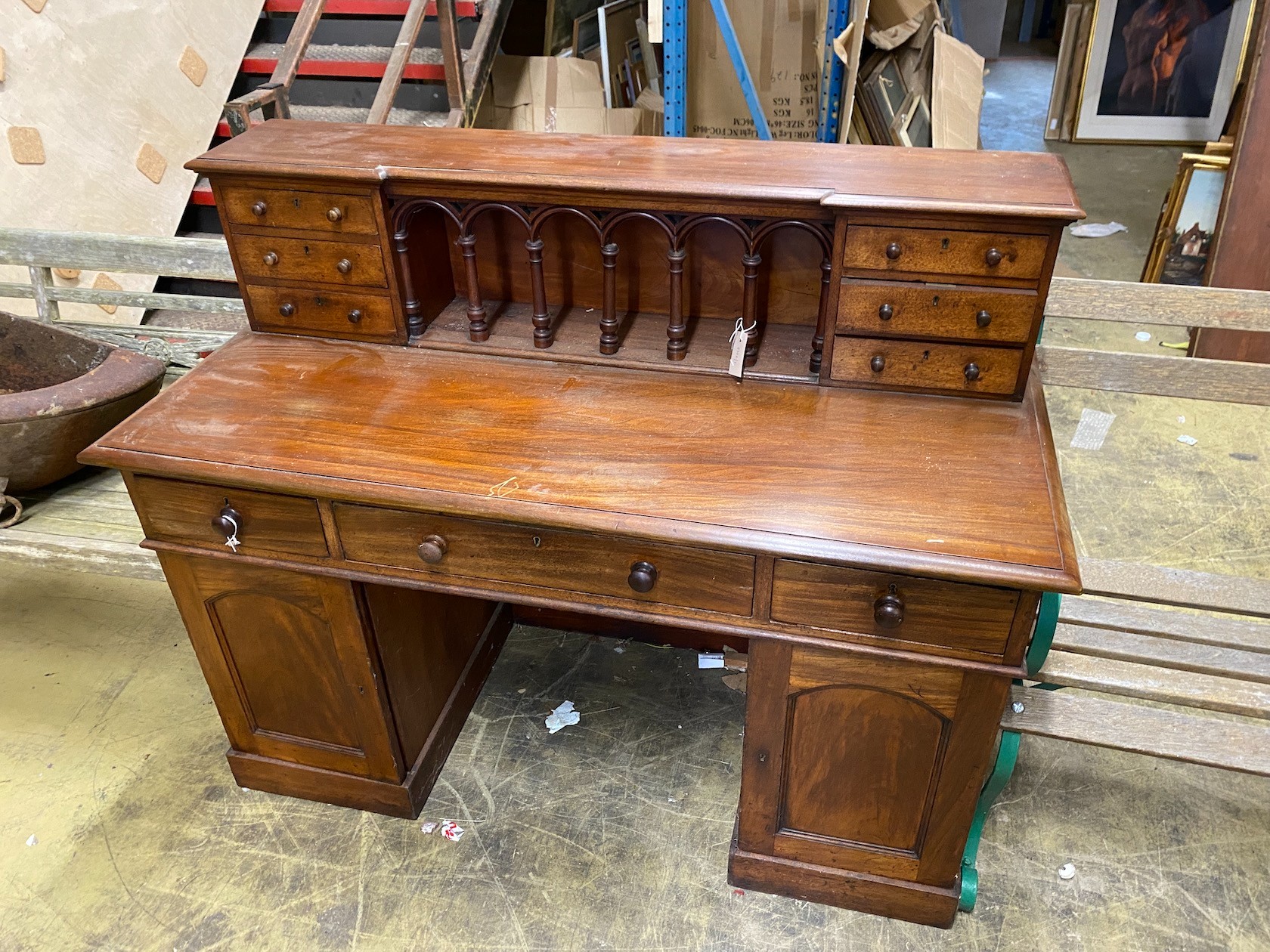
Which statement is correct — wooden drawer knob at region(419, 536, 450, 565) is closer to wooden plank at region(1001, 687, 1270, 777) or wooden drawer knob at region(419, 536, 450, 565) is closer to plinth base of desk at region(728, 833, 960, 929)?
plinth base of desk at region(728, 833, 960, 929)

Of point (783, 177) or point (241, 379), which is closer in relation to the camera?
point (783, 177)

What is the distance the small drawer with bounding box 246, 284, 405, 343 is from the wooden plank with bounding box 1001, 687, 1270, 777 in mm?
1620

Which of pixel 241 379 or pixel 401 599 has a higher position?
pixel 241 379

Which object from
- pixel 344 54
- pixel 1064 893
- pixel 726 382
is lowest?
pixel 1064 893

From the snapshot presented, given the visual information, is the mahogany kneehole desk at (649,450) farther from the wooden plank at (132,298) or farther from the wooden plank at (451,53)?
the wooden plank at (451,53)

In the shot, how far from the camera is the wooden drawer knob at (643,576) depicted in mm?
1642

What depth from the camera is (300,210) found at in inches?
79.5

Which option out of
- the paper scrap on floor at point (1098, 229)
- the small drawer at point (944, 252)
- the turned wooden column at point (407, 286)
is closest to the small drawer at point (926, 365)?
the small drawer at point (944, 252)

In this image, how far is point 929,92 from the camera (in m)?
4.59

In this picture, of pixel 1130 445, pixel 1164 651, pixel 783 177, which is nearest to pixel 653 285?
pixel 783 177

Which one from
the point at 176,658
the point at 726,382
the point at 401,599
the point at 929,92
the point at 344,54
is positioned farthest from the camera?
the point at 929,92

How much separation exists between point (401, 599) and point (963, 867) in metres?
1.41

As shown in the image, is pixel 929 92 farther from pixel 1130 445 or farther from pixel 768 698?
pixel 768 698

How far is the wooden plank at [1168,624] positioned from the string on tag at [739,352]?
2.99 ft
